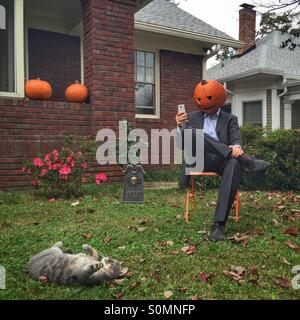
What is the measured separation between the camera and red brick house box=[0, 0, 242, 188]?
6.33 m

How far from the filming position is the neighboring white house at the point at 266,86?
44.0 feet

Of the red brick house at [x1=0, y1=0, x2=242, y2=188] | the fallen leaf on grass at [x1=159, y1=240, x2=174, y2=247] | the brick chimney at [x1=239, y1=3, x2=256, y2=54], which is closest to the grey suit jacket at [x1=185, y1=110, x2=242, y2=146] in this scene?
the fallen leaf on grass at [x1=159, y1=240, x2=174, y2=247]

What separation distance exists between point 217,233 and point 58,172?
115 inches

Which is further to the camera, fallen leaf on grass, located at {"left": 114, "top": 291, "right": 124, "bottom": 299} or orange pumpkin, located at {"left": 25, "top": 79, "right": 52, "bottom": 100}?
orange pumpkin, located at {"left": 25, "top": 79, "right": 52, "bottom": 100}

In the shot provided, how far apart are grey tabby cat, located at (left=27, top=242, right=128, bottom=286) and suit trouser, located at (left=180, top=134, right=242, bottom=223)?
1153 millimetres

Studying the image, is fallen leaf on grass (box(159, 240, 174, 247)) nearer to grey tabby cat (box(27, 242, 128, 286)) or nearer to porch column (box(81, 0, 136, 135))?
grey tabby cat (box(27, 242, 128, 286))

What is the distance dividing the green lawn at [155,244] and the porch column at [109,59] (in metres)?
2.13

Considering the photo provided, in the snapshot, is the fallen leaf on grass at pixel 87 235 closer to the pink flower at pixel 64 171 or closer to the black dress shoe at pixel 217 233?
the black dress shoe at pixel 217 233

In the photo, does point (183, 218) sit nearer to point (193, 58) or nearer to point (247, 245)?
point (247, 245)

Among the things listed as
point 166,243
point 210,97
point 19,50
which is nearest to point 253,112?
point 19,50

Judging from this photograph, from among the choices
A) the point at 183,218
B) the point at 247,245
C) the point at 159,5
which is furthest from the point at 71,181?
the point at 159,5

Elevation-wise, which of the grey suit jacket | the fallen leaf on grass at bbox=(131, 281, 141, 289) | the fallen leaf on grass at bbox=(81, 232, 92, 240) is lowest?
the fallen leaf on grass at bbox=(131, 281, 141, 289)

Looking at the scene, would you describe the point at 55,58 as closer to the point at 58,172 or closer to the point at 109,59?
the point at 109,59
